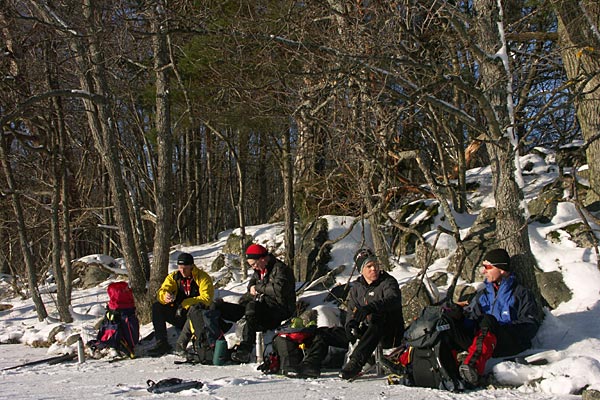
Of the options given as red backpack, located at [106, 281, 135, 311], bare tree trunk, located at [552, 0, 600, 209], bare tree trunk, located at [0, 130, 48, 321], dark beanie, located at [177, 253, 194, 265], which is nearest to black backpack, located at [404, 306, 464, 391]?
dark beanie, located at [177, 253, 194, 265]

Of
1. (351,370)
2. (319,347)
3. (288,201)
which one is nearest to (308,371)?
(319,347)

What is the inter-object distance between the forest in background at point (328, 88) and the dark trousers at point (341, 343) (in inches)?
66.9

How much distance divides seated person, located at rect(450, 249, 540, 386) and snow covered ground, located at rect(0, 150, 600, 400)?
0.19 metres

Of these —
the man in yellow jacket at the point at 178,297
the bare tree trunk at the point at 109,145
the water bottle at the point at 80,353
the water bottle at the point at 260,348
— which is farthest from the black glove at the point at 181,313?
the bare tree trunk at the point at 109,145

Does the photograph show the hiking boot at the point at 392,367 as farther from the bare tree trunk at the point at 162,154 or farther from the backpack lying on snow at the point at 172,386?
the bare tree trunk at the point at 162,154

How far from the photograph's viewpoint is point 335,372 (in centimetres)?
496

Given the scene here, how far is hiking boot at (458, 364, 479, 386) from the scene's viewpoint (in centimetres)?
402

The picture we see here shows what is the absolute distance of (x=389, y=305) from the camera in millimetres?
4883

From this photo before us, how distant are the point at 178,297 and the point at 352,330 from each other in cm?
254

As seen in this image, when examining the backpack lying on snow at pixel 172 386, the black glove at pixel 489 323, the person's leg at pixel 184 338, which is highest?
the black glove at pixel 489 323

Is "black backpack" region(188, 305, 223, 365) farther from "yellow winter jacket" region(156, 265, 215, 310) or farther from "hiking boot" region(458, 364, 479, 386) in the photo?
"hiking boot" region(458, 364, 479, 386)

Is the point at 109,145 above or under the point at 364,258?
above

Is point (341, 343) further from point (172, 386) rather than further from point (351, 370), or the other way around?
point (172, 386)

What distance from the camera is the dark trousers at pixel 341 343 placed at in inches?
181
